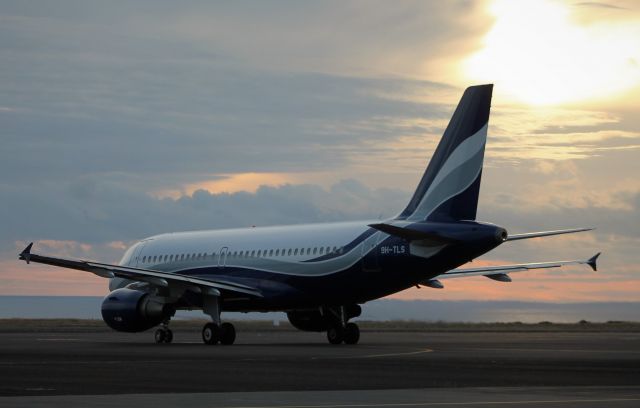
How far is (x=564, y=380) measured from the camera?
2500 cm

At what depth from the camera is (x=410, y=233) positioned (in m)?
42.0

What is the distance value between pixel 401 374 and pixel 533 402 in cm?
765

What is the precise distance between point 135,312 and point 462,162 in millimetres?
15325

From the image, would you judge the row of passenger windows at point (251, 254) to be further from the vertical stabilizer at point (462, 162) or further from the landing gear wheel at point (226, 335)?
the vertical stabilizer at point (462, 162)

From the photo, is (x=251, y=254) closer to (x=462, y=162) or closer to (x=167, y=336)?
(x=167, y=336)

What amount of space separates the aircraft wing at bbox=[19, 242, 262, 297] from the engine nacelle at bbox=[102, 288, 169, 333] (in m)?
1.50

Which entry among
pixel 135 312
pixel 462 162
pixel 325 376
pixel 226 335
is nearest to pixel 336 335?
pixel 226 335

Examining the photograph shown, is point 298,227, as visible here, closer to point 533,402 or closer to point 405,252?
point 405,252

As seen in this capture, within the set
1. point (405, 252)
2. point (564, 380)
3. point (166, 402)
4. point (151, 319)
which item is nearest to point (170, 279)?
point (151, 319)

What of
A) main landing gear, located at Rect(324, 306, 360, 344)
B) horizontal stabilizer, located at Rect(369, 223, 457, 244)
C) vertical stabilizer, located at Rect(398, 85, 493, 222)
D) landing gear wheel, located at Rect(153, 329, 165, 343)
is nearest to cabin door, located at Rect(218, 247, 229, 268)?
landing gear wheel, located at Rect(153, 329, 165, 343)

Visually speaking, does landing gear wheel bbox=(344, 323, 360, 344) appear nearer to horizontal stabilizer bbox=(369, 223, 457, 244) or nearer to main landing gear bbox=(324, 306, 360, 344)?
main landing gear bbox=(324, 306, 360, 344)

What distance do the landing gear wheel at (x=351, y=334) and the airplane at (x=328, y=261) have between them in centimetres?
4

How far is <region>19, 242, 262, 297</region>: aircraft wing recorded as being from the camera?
151ft

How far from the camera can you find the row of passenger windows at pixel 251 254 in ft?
153
